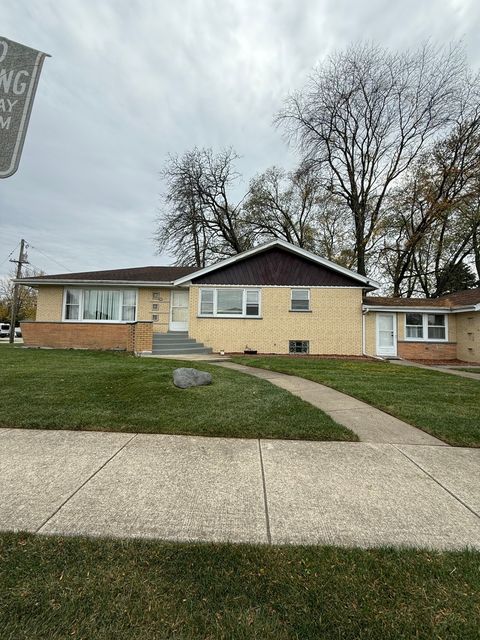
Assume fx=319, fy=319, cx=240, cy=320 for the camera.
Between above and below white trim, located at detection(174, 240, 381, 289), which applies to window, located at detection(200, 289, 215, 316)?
below

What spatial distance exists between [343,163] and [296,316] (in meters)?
17.7

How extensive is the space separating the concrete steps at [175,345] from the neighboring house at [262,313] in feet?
0.23

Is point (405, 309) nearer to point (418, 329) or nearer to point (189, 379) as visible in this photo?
point (418, 329)

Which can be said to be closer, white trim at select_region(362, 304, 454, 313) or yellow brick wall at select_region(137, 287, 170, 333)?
white trim at select_region(362, 304, 454, 313)

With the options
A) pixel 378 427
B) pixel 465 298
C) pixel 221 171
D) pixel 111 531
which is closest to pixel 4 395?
pixel 111 531

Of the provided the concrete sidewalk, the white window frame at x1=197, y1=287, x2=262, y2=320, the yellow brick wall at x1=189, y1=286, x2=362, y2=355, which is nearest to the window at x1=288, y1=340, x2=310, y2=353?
the yellow brick wall at x1=189, y1=286, x2=362, y2=355

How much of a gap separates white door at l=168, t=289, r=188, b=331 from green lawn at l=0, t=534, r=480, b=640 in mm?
13863

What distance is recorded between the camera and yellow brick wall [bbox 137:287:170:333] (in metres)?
15.7

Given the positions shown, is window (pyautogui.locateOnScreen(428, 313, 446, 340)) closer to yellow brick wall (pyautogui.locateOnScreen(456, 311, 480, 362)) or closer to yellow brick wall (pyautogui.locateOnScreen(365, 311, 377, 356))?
yellow brick wall (pyautogui.locateOnScreen(456, 311, 480, 362))

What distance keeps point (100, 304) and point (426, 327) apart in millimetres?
16150

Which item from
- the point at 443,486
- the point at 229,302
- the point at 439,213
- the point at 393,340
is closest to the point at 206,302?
the point at 229,302

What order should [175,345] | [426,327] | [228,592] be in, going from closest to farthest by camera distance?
1. [228,592]
2. [175,345]
3. [426,327]

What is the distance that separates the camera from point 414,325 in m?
15.8

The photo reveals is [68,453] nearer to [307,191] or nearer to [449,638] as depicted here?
[449,638]
